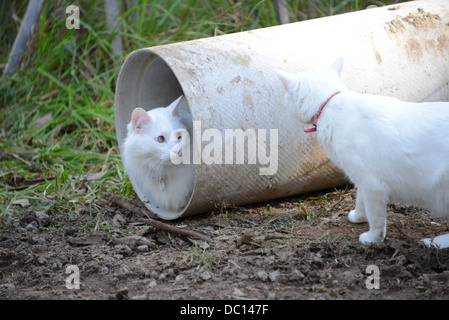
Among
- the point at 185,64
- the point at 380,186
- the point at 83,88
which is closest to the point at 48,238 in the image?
the point at 185,64

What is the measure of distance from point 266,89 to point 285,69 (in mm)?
191

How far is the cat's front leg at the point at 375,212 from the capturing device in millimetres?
3018

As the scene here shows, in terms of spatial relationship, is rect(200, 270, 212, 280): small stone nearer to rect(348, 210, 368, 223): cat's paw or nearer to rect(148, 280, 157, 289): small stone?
rect(148, 280, 157, 289): small stone

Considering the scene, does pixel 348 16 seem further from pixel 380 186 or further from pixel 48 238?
pixel 48 238

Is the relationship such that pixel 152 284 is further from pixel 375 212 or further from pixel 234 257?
pixel 375 212

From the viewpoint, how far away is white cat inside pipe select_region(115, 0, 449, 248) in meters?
3.57

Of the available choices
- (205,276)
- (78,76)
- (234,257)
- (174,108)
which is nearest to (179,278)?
(205,276)

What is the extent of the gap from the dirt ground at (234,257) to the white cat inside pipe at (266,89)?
0.22 meters

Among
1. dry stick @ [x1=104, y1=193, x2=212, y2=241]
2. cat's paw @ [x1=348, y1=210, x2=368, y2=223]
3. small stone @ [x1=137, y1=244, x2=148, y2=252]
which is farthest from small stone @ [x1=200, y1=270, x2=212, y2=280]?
cat's paw @ [x1=348, y1=210, x2=368, y2=223]

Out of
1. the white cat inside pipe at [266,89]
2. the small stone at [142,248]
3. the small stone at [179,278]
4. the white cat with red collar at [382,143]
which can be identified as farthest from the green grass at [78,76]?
the white cat with red collar at [382,143]

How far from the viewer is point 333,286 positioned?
2.74m

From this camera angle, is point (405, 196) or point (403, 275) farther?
point (405, 196)

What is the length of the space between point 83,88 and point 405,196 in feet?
12.9
